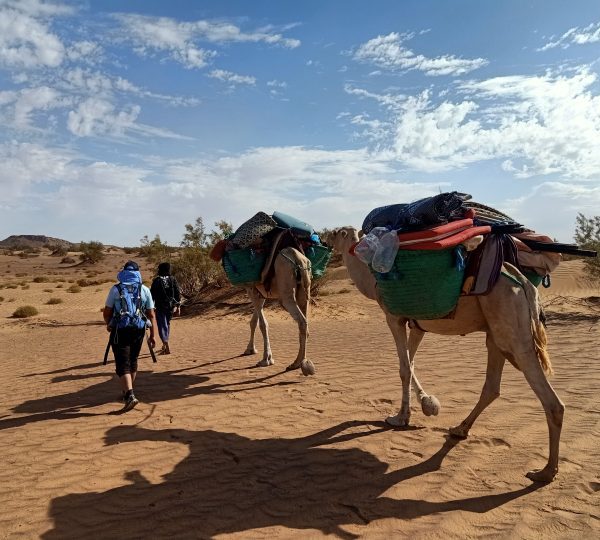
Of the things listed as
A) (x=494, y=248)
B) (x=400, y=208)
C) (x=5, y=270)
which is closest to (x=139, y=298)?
(x=400, y=208)

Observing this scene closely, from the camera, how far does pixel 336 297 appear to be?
1788 centimetres

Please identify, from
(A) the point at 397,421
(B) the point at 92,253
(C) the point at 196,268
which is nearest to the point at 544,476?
(A) the point at 397,421

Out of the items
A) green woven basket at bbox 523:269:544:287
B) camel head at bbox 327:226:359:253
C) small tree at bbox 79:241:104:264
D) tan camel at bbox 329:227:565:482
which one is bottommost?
tan camel at bbox 329:227:565:482

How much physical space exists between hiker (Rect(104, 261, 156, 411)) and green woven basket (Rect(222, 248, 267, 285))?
1.90 metres

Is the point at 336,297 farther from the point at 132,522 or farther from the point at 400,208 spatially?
the point at 132,522

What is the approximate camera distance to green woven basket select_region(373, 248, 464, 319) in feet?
13.2

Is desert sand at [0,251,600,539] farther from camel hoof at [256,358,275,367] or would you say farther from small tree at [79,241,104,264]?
small tree at [79,241,104,264]

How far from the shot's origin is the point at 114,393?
7.38 metres

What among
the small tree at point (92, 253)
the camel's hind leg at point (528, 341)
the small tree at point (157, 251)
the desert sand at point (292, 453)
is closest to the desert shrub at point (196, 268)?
the small tree at point (157, 251)

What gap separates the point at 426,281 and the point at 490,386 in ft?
5.16

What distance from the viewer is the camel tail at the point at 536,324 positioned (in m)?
3.94

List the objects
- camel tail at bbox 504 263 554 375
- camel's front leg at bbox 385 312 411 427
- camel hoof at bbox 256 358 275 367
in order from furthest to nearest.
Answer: camel hoof at bbox 256 358 275 367, camel's front leg at bbox 385 312 411 427, camel tail at bbox 504 263 554 375

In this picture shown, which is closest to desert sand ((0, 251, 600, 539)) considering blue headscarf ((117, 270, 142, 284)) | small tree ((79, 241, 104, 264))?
blue headscarf ((117, 270, 142, 284))

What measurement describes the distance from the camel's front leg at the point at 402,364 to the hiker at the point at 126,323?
3446 mm
